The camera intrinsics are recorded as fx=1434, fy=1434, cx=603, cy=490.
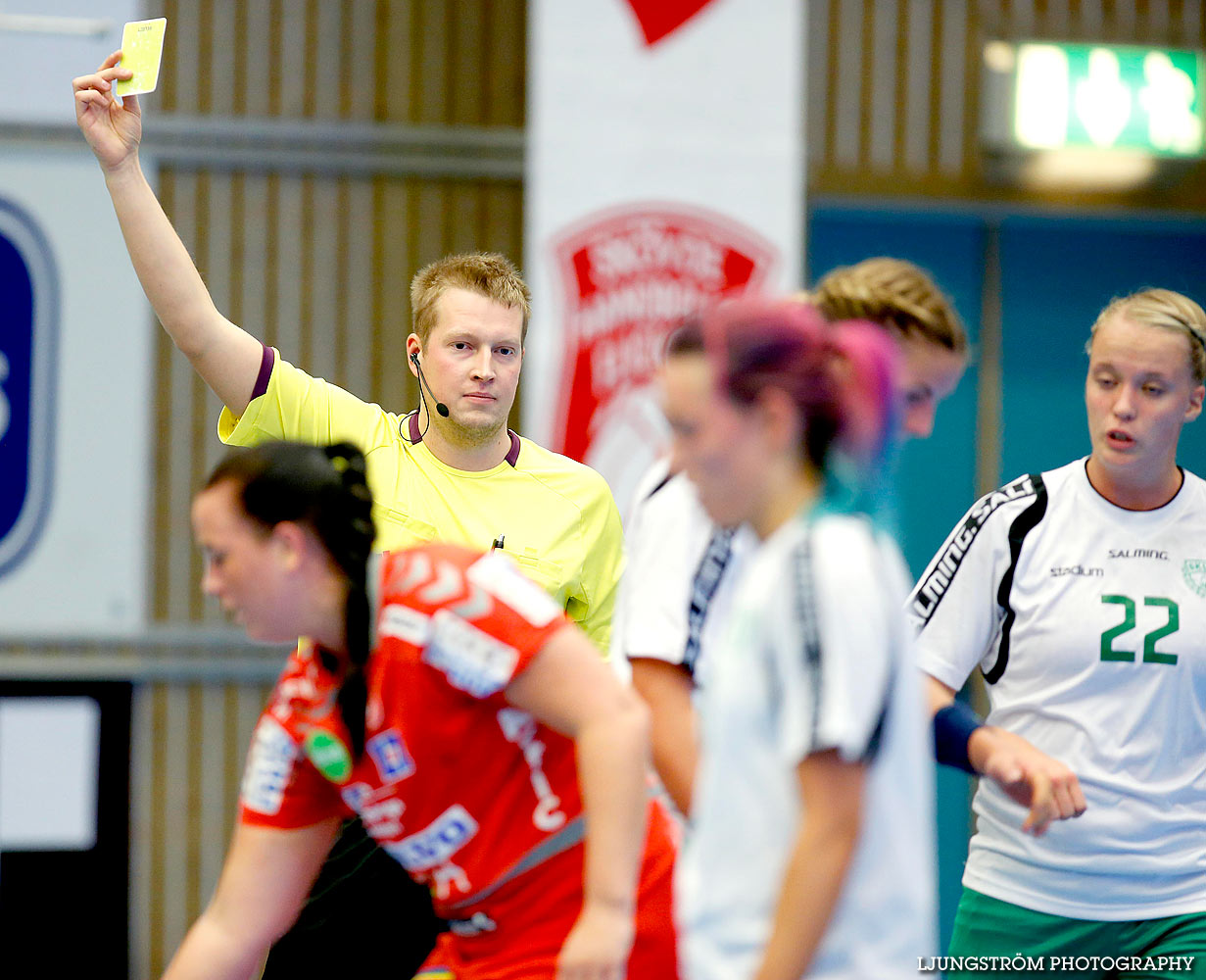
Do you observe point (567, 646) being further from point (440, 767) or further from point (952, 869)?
point (952, 869)

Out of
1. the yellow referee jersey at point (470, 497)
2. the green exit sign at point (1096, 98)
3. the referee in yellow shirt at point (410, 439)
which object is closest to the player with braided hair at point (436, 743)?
the referee in yellow shirt at point (410, 439)

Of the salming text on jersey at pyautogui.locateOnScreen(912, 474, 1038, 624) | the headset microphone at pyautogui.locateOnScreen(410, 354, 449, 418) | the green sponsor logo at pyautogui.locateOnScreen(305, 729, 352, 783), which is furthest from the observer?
the headset microphone at pyautogui.locateOnScreen(410, 354, 449, 418)

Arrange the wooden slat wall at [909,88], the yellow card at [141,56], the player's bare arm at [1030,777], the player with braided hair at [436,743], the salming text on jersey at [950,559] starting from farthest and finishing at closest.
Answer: the wooden slat wall at [909,88]
the salming text on jersey at [950,559]
the yellow card at [141,56]
the player's bare arm at [1030,777]
the player with braided hair at [436,743]

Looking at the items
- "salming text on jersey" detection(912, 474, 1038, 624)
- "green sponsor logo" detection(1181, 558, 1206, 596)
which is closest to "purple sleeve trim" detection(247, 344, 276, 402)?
"salming text on jersey" detection(912, 474, 1038, 624)

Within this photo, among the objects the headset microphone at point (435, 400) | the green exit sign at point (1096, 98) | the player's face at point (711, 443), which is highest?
the green exit sign at point (1096, 98)

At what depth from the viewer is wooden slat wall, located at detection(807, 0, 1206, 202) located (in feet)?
18.5

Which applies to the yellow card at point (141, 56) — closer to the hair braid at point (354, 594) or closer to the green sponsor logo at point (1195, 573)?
the hair braid at point (354, 594)

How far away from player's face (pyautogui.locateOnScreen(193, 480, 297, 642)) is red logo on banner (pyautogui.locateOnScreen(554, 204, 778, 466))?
128 inches

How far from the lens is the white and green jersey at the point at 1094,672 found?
2.78 metres

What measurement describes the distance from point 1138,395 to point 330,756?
1.72 m

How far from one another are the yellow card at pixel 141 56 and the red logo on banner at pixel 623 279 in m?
2.37

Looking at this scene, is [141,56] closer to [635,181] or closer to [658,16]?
[635,181]

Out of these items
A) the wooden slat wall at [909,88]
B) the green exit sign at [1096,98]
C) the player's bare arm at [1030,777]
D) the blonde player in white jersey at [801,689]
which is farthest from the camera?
the wooden slat wall at [909,88]

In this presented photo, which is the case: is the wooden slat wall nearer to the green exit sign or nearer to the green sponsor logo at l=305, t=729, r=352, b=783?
the green exit sign
